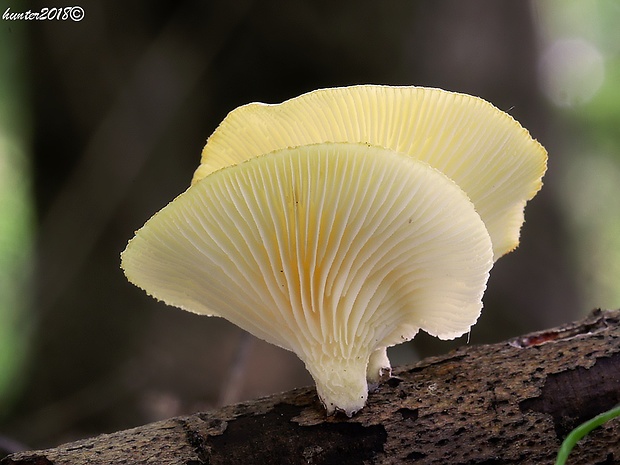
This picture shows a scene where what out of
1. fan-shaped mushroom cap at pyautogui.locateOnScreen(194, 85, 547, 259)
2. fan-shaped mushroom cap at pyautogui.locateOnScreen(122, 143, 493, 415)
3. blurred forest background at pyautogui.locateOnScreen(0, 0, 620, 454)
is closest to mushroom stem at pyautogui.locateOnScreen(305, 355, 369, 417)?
fan-shaped mushroom cap at pyautogui.locateOnScreen(122, 143, 493, 415)

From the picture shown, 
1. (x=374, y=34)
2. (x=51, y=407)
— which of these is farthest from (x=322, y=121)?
(x=51, y=407)

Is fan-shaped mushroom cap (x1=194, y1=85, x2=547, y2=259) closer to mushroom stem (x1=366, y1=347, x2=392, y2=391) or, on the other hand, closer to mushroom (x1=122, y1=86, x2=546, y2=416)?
mushroom (x1=122, y1=86, x2=546, y2=416)

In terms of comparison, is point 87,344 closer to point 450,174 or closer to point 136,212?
point 136,212

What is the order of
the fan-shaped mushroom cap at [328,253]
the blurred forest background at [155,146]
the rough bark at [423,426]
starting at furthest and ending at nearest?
A: 1. the blurred forest background at [155,146]
2. the rough bark at [423,426]
3. the fan-shaped mushroom cap at [328,253]

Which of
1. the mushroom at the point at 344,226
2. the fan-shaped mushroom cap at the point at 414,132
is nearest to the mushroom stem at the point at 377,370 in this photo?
the mushroom at the point at 344,226

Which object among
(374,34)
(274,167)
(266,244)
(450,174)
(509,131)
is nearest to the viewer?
(274,167)

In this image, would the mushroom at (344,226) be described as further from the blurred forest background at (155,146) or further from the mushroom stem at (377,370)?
the blurred forest background at (155,146)

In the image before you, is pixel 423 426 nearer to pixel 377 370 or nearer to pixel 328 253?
pixel 377 370
